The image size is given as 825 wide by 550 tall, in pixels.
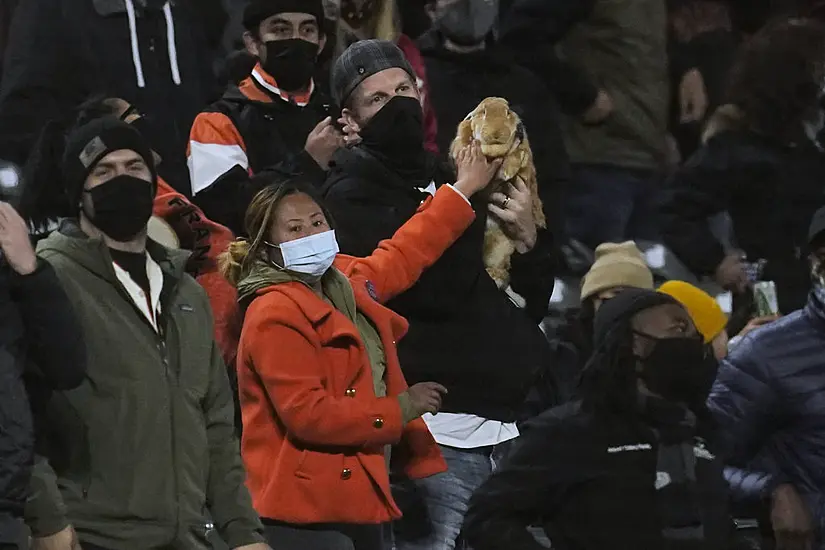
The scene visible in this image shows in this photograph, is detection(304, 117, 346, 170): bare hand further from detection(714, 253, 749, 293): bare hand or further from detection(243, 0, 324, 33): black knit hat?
detection(714, 253, 749, 293): bare hand

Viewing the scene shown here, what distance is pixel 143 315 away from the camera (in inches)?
200

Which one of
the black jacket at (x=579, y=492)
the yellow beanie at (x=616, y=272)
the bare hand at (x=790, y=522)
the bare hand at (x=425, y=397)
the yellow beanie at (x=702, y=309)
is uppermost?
the bare hand at (x=425, y=397)

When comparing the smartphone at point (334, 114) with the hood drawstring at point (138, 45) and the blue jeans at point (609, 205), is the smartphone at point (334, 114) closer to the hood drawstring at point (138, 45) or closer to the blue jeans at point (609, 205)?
the hood drawstring at point (138, 45)

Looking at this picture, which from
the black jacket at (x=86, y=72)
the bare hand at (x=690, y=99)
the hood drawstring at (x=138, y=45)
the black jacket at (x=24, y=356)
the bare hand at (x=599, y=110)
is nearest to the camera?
the black jacket at (x=24, y=356)

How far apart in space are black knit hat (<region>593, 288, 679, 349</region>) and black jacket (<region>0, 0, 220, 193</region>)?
1.50 meters

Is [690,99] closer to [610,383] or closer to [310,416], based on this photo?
[610,383]

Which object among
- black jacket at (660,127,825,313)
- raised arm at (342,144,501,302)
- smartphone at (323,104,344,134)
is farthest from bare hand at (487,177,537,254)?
black jacket at (660,127,825,313)

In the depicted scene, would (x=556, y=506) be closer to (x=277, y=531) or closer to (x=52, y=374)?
(x=277, y=531)

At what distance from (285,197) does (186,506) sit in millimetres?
876

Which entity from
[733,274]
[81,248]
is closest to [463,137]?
[81,248]

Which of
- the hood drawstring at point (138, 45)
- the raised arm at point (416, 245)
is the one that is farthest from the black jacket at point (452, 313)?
the hood drawstring at point (138, 45)

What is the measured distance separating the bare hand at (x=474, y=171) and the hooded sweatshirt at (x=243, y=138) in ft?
1.88

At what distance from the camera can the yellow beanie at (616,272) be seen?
707 centimetres

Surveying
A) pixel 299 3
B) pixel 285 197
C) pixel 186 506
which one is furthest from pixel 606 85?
pixel 186 506
